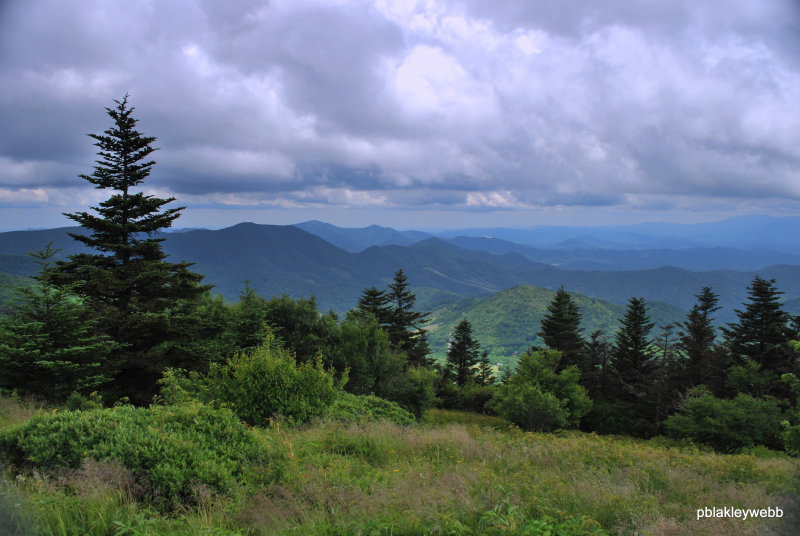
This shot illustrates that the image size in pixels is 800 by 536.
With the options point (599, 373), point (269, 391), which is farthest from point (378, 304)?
point (269, 391)

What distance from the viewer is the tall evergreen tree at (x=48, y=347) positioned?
11.9m

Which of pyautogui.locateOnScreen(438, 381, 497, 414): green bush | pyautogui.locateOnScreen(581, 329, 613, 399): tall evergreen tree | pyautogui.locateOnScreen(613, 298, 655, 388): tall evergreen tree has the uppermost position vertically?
pyautogui.locateOnScreen(613, 298, 655, 388): tall evergreen tree

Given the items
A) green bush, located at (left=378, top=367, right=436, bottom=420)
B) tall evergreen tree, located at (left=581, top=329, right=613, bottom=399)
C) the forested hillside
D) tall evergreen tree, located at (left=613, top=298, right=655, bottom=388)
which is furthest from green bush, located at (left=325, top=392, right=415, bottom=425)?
tall evergreen tree, located at (left=613, top=298, right=655, bottom=388)

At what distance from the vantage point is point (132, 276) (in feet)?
55.5

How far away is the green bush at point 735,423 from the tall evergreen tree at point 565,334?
1989cm

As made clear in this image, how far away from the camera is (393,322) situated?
151 feet

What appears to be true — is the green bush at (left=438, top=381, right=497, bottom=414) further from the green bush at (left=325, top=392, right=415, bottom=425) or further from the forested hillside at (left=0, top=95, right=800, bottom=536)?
the green bush at (left=325, top=392, right=415, bottom=425)

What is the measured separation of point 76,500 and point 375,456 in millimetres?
4471

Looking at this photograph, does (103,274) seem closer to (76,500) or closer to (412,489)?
(76,500)

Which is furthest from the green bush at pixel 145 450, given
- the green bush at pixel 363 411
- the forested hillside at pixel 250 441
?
the green bush at pixel 363 411

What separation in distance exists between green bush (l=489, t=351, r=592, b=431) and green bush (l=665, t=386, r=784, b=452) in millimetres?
6112

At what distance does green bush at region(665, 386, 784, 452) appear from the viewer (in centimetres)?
2062

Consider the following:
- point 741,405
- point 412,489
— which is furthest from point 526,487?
point 741,405

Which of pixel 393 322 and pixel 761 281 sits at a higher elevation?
pixel 761 281
